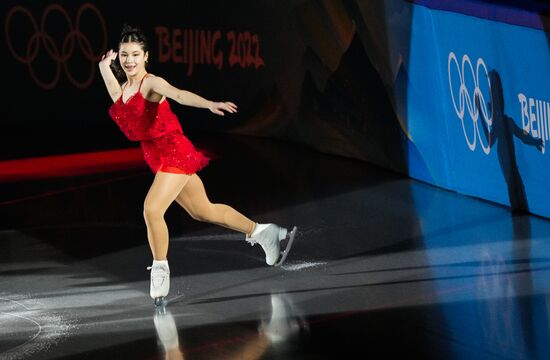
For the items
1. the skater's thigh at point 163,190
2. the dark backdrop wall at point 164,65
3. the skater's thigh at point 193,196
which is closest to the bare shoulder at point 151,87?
the skater's thigh at point 163,190

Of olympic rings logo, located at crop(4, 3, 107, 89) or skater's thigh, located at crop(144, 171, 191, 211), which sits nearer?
skater's thigh, located at crop(144, 171, 191, 211)

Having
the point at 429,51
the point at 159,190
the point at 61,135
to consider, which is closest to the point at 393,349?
the point at 159,190

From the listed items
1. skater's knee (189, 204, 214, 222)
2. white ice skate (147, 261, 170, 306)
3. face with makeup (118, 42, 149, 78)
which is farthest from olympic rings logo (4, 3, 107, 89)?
white ice skate (147, 261, 170, 306)

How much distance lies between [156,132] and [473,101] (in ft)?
14.3

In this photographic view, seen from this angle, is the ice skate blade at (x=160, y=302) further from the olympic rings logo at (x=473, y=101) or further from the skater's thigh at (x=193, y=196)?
the olympic rings logo at (x=473, y=101)

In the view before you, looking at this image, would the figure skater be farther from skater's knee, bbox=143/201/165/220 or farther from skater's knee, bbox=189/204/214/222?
skater's knee, bbox=189/204/214/222

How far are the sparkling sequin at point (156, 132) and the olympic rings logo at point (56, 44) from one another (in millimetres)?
10744

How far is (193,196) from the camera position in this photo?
810cm

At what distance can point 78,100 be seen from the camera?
1853 cm

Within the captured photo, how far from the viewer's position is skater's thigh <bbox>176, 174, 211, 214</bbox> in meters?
8.05

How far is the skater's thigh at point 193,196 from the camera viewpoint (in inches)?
317

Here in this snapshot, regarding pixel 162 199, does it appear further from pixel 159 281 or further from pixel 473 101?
pixel 473 101

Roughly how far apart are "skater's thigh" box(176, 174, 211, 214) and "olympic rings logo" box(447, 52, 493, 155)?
146 inches

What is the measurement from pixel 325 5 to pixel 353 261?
6.31 meters
